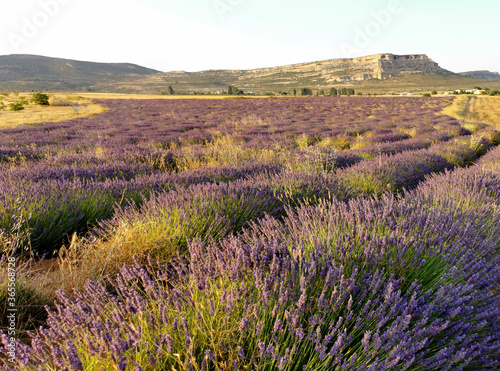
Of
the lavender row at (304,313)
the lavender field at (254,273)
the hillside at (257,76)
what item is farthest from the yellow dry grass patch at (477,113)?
the hillside at (257,76)

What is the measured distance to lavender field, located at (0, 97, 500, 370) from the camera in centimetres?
113

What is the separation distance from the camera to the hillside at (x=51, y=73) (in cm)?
11269

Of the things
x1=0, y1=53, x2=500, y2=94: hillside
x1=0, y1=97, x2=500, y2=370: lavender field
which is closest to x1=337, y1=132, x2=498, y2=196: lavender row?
x1=0, y1=97, x2=500, y2=370: lavender field

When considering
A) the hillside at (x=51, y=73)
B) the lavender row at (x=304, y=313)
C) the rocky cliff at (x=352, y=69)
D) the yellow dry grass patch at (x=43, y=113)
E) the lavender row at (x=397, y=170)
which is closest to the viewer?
the lavender row at (x=304, y=313)

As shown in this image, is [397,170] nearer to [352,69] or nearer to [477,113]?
[477,113]

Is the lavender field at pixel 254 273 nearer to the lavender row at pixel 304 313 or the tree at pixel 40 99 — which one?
the lavender row at pixel 304 313

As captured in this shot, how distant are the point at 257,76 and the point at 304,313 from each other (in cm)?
15142

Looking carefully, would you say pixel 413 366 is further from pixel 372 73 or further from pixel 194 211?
pixel 372 73

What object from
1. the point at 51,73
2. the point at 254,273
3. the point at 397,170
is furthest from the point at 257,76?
the point at 254,273

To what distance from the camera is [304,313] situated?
1359mm

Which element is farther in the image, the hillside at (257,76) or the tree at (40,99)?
the hillside at (257,76)

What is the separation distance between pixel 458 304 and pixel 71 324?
183 cm

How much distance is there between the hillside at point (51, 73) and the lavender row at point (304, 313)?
5112 inches

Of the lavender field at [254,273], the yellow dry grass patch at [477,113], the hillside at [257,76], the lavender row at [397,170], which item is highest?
the hillside at [257,76]
